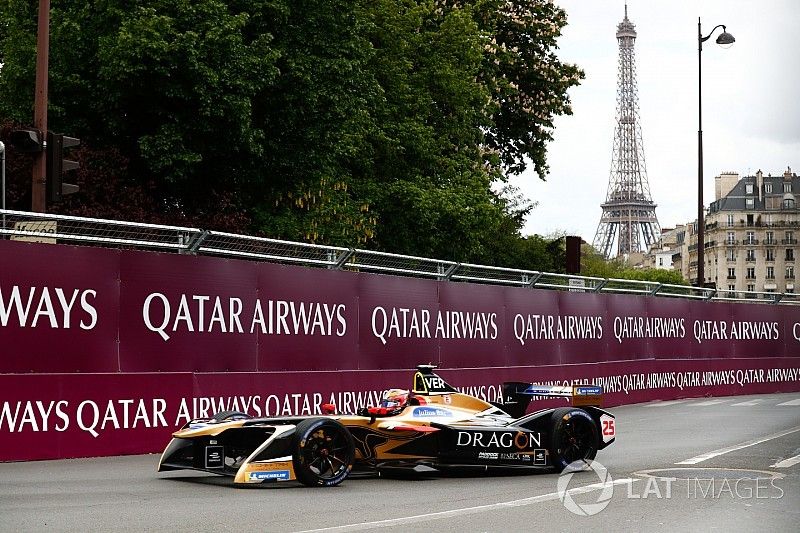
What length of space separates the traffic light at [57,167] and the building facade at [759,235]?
146 meters

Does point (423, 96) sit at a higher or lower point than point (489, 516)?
higher

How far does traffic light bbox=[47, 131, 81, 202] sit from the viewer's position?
16797 mm

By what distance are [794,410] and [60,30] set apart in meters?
17.5

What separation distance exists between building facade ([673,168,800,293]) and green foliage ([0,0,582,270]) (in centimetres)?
12631

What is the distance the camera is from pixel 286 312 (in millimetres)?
17922

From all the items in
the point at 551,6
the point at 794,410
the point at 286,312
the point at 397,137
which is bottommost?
the point at 794,410

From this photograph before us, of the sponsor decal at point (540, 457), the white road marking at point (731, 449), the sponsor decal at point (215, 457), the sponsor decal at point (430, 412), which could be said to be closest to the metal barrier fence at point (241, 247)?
the sponsor decal at point (215, 457)

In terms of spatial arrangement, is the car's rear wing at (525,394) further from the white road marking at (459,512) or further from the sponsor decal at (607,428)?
the white road marking at (459,512)

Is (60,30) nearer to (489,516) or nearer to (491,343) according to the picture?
(491,343)

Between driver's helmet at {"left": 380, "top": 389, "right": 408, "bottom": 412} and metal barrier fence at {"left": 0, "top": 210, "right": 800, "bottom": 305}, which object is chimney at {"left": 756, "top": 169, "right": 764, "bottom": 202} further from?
driver's helmet at {"left": 380, "top": 389, "right": 408, "bottom": 412}

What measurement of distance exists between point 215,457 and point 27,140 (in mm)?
7530

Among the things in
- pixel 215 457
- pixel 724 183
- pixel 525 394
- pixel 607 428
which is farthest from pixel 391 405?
pixel 724 183

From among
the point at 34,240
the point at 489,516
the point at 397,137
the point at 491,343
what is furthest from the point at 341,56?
the point at 489,516

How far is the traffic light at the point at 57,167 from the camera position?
661 inches
